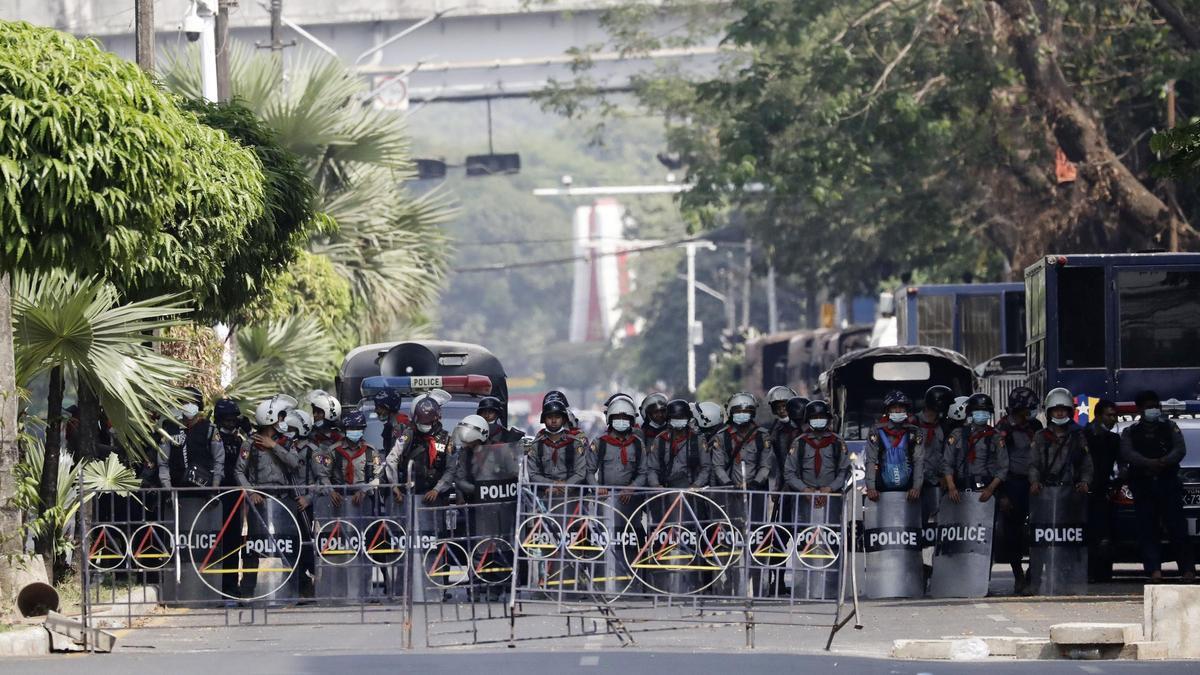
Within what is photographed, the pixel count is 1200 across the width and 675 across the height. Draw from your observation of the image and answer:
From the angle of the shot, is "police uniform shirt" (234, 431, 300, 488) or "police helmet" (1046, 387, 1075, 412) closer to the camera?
"police uniform shirt" (234, 431, 300, 488)

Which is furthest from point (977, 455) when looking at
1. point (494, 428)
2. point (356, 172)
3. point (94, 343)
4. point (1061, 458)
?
point (356, 172)

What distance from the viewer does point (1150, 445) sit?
17.7 metres

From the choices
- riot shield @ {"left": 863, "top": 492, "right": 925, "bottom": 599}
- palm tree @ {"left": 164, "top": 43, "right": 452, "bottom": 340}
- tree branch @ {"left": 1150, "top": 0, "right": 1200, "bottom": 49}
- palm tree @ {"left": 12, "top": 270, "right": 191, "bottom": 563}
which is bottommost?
riot shield @ {"left": 863, "top": 492, "right": 925, "bottom": 599}

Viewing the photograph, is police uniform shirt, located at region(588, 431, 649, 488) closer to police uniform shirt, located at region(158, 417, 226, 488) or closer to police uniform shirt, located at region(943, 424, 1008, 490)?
police uniform shirt, located at region(943, 424, 1008, 490)

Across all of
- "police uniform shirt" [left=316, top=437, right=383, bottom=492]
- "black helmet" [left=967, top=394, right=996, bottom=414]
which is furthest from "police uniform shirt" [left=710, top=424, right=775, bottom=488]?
"police uniform shirt" [left=316, top=437, right=383, bottom=492]

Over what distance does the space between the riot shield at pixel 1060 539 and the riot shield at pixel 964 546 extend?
0.51 metres

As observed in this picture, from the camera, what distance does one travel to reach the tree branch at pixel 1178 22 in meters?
28.7

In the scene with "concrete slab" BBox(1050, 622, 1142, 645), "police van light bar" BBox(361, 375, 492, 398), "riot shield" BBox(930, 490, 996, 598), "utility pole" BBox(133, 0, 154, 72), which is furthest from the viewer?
"police van light bar" BBox(361, 375, 492, 398)

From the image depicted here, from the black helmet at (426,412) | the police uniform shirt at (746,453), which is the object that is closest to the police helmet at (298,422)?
the black helmet at (426,412)

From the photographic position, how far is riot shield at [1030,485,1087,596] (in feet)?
56.9

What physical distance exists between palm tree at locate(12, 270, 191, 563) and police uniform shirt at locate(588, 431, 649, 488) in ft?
11.2

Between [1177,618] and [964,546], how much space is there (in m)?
4.10

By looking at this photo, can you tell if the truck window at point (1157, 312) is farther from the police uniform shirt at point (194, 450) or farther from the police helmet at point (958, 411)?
the police uniform shirt at point (194, 450)

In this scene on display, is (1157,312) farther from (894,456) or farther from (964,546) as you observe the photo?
(964,546)
